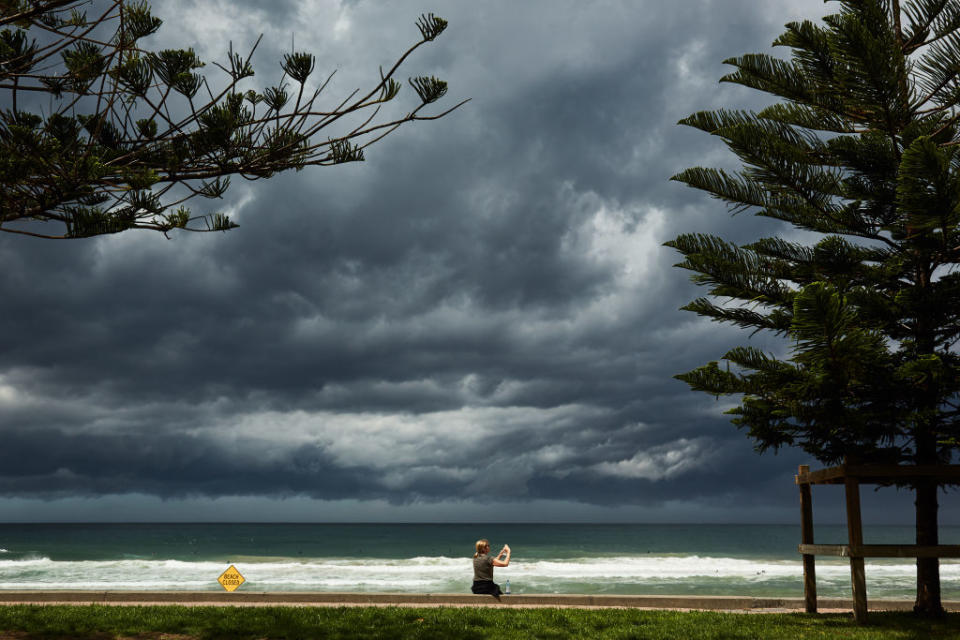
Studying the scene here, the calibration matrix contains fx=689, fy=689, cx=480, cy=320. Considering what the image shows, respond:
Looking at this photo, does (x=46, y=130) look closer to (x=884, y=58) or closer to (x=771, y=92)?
(x=884, y=58)

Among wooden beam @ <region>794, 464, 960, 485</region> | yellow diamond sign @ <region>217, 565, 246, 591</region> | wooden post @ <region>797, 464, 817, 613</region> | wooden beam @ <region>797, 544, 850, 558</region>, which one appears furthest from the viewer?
yellow diamond sign @ <region>217, 565, 246, 591</region>

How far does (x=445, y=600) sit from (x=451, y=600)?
9 cm

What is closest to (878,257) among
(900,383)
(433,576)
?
(900,383)

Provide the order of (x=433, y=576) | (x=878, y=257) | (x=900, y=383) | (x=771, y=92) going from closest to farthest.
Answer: (x=900, y=383) → (x=878, y=257) → (x=771, y=92) → (x=433, y=576)

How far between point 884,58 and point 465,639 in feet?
22.2

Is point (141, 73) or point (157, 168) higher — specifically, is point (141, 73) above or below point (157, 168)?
above

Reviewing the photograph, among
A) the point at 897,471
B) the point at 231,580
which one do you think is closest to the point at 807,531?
the point at 897,471

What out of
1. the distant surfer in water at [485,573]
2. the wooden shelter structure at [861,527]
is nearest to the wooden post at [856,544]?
the wooden shelter structure at [861,527]

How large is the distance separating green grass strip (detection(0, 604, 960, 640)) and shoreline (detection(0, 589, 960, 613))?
139cm

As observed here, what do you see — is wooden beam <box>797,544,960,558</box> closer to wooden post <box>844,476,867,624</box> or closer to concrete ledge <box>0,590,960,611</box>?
wooden post <box>844,476,867,624</box>

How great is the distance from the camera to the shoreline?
9.32 metres

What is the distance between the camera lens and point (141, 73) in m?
4.40

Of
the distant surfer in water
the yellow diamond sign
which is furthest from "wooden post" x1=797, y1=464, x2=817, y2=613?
the yellow diamond sign

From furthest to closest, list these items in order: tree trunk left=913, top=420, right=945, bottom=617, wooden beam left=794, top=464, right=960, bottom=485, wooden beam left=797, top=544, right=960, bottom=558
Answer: tree trunk left=913, top=420, right=945, bottom=617 < wooden beam left=794, top=464, right=960, bottom=485 < wooden beam left=797, top=544, right=960, bottom=558
